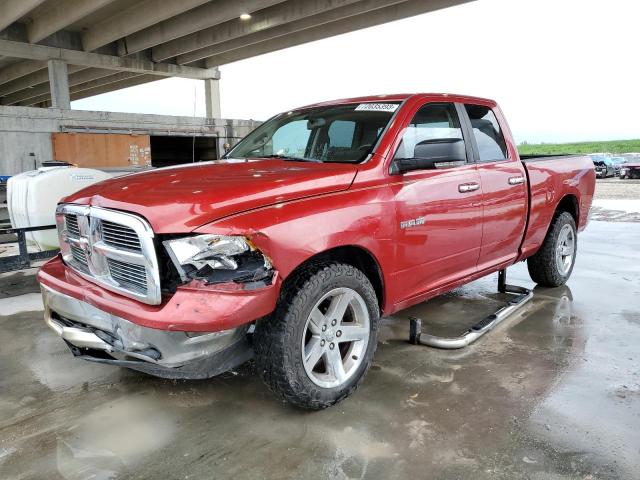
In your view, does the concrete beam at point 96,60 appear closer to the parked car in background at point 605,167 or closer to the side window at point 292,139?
Result: the side window at point 292,139

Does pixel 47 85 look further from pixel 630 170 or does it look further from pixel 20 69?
pixel 630 170

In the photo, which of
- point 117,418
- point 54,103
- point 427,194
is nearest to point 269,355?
point 117,418

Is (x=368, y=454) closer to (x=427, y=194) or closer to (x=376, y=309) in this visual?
(x=376, y=309)

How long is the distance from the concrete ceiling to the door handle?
Result: 13.2m

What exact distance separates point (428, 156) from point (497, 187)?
3.53 ft

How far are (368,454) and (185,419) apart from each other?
41.3 inches

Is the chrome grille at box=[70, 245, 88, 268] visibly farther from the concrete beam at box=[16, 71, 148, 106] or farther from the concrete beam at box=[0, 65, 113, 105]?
the concrete beam at box=[16, 71, 148, 106]

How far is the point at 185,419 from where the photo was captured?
274cm

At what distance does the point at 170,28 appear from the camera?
723 inches

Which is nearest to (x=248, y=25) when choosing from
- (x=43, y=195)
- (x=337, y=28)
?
(x=337, y=28)

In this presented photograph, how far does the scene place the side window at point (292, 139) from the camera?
3.68 metres

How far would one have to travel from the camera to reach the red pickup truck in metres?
2.30

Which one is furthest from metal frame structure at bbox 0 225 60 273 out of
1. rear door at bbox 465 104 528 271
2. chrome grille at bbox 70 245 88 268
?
rear door at bbox 465 104 528 271

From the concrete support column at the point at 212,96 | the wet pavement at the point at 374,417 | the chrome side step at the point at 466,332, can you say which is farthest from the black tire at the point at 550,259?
the concrete support column at the point at 212,96
